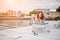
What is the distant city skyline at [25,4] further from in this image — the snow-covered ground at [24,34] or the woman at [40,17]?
the snow-covered ground at [24,34]

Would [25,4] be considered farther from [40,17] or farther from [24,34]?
[24,34]

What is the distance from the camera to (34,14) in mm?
1530

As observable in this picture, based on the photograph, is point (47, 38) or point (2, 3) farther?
point (2, 3)

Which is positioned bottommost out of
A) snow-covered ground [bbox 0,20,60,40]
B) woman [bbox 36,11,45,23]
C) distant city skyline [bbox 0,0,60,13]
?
snow-covered ground [bbox 0,20,60,40]

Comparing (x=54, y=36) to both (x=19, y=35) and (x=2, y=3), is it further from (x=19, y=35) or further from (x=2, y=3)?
(x=2, y=3)

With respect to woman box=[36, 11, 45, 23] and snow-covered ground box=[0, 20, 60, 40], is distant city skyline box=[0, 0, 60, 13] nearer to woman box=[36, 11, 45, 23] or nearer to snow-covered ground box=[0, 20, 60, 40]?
woman box=[36, 11, 45, 23]

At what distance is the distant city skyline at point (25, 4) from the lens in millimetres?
1557

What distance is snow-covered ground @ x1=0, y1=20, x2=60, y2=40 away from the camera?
4.84 feet

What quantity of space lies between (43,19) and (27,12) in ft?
0.90

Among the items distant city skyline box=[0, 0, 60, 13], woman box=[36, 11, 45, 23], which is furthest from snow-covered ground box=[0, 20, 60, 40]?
distant city skyline box=[0, 0, 60, 13]

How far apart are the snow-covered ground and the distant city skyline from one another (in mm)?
315

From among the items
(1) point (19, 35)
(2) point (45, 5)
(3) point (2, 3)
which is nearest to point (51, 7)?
(2) point (45, 5)

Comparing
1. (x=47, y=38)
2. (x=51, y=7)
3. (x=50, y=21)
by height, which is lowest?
(x=47, y=38)

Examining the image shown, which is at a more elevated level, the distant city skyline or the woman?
the distant city skyline
